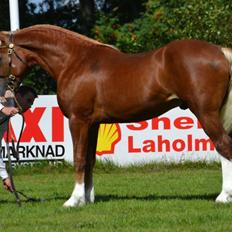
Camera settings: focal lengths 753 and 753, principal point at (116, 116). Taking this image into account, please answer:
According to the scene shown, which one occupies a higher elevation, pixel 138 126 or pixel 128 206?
pixel 128 206

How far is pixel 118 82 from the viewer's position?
970cm

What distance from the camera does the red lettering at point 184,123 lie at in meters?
16.4

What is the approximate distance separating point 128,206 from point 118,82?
159cm

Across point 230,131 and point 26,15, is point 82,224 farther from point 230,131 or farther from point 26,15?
point 26,15

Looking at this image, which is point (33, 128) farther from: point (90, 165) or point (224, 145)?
point (224, 145)

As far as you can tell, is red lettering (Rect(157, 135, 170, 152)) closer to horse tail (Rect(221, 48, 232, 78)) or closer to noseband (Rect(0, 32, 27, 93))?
noseband (Rect(0, 32, 27, 93))

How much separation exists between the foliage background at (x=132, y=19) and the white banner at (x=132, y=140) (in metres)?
2.54

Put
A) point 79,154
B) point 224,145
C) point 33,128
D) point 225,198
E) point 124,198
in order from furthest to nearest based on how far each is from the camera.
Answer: point 33,128
point 124,198
point 79,154
point 225,198
point 224,145

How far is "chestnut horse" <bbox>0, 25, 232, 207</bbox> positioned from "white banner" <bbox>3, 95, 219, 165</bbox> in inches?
245

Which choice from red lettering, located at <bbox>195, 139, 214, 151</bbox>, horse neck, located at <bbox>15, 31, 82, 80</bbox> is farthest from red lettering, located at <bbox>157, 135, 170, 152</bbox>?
horse neck, located at <bbox>15, 31, 82, 80</bbox>

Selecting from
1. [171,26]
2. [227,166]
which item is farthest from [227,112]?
[171,26]

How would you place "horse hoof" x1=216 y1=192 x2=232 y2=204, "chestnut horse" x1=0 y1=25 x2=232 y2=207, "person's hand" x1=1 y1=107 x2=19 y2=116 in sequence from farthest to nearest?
"person's hand" x1=1 y1=107 x2=19 y2=116 → "horse hoof" x1=216 y1=192 x2=232 y2=204 → "chestnut horse" x1=0 y1=25 x2=232 y2=207

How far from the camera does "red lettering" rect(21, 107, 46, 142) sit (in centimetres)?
1647

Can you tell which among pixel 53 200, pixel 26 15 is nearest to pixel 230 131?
pixel 53 200
